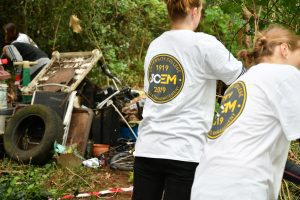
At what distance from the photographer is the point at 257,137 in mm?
2047

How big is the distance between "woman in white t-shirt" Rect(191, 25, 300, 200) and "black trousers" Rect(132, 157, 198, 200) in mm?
411

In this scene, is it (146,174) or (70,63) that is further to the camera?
(70,63)

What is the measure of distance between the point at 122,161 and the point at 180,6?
13.7 ft

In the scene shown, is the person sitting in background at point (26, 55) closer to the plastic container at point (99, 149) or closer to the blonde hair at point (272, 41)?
the plastic container at point (99, 149)

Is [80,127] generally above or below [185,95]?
below

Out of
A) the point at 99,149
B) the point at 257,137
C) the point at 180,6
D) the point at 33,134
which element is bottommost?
the point at 99,149

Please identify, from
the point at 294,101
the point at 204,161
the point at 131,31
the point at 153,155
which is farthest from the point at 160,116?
the point at 131,31

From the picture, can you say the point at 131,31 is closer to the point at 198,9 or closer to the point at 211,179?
the point at 198,9

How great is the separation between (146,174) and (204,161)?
606 mm

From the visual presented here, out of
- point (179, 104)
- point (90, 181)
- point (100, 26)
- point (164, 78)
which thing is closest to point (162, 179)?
point (179, 104)

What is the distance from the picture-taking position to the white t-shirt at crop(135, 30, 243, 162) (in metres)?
2.67

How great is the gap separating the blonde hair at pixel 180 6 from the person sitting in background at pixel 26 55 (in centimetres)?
595

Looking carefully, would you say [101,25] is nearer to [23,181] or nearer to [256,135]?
[23,181]

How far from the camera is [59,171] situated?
6.30 meters
